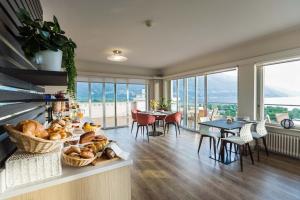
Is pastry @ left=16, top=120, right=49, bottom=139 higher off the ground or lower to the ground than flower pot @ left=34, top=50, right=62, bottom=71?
lower

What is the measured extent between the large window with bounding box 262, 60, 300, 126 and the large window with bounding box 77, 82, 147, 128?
4.68 m

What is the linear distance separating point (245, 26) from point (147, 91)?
16.0 feet

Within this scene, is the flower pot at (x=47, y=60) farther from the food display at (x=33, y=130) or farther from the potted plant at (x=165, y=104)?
the potted plant at (x=165, y=104)

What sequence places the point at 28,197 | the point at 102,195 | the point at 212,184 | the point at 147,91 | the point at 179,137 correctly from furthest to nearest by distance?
the point at 147,91
the point at 179,137
the point at 212,184
the point at 102,195
the point at 28,197

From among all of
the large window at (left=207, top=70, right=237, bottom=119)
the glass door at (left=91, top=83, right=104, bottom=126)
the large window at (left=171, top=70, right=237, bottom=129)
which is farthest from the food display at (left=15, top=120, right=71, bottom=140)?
the glass door at (left=91, top=83, right=104, bottom=126)

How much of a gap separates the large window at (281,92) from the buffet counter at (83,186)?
4074mm

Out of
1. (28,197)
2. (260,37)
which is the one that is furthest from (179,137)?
(28,197)

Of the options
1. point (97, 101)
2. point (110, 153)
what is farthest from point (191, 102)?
point (110, 153)

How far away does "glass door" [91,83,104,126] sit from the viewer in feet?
20.9

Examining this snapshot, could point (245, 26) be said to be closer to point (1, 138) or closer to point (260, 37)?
point (260, 37)

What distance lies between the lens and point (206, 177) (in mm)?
2654

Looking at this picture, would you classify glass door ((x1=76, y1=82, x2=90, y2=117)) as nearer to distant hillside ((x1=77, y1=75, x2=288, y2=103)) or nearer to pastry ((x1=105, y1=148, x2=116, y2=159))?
distant hillside ((x1=77, y1=75, x2=288, y2=103))

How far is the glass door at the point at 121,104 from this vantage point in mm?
6836

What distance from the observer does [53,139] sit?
0.89m
